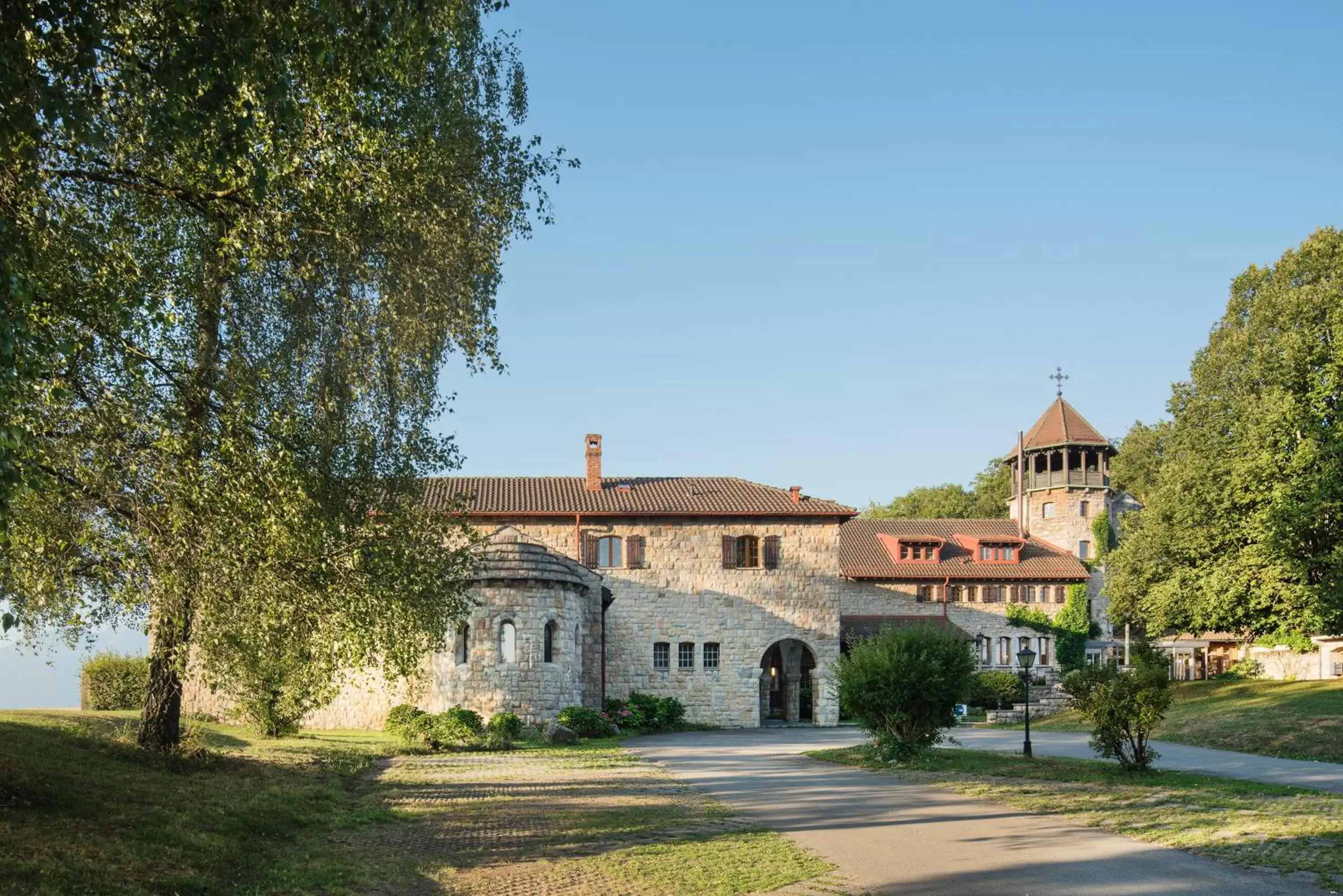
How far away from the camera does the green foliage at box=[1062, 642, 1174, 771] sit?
55.1 feet

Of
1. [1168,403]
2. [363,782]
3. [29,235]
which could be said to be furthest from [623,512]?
[29,235]

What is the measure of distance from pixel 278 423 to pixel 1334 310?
29942 millimetres

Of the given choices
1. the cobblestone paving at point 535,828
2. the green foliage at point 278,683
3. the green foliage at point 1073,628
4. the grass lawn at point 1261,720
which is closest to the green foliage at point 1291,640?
the grass lawn at point 1261,720

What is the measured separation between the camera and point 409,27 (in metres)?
7.29

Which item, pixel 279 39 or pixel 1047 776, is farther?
pixel 1047 776

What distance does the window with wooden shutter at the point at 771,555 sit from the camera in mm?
38969

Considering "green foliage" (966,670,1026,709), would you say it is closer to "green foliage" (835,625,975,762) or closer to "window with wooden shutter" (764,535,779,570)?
"window with wooden shutter" (764,535,779,570)

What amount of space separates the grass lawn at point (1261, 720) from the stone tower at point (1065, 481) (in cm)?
2114

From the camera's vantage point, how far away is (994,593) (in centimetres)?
4806

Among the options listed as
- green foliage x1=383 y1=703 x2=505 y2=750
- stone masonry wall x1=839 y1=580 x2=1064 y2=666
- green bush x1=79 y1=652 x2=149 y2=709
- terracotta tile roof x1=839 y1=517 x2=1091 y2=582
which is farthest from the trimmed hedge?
stone masonry wall x1=839 y1=580 x2=1064 y2=666

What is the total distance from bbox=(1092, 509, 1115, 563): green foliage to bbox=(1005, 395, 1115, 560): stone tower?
221 millimetres

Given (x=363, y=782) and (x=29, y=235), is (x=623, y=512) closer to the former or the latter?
(x=363, y=782)

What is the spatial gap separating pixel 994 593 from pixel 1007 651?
2434 millimetres

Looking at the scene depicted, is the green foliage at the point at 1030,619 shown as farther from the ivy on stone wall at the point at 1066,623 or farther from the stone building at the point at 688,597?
the stone building at the point at 688,597
